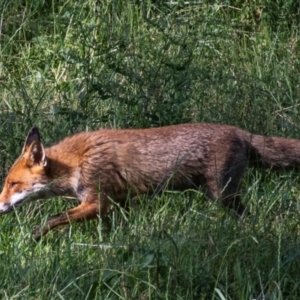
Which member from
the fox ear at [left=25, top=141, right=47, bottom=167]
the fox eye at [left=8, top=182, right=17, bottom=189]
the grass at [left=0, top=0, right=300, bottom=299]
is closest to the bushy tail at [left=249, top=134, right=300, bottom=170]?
the grass at [left=0, top=0, right=300, bottom=299]

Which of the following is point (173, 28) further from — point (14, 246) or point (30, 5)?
point (14, 246)

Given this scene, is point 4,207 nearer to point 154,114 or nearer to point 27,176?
point 27,176

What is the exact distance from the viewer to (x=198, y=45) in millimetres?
10039

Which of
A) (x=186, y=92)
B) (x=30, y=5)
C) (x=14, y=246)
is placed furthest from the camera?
(x=30, y=5)

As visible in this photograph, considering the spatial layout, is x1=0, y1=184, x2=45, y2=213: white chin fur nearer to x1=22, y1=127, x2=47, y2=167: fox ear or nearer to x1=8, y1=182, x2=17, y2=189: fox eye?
x1=8, y1=182, x2=17, y2=189: fox eye

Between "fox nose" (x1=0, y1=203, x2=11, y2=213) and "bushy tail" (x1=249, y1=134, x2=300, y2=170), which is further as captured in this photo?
"bushy tail" (x1=249, y1=134, x2=300, y2=170)

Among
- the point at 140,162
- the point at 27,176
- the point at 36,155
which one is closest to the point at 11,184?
the point at 27,176

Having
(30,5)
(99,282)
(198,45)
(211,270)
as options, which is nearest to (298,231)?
(211,270)

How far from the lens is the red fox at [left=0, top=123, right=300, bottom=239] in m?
7.94

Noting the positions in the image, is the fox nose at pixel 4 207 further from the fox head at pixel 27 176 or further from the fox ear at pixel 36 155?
the fox ear at pixel 36 155

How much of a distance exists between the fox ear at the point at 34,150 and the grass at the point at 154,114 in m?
0.33

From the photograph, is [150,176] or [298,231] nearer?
[298,231]

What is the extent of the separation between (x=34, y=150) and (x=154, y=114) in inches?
52.3

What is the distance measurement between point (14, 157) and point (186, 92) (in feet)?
5.46
